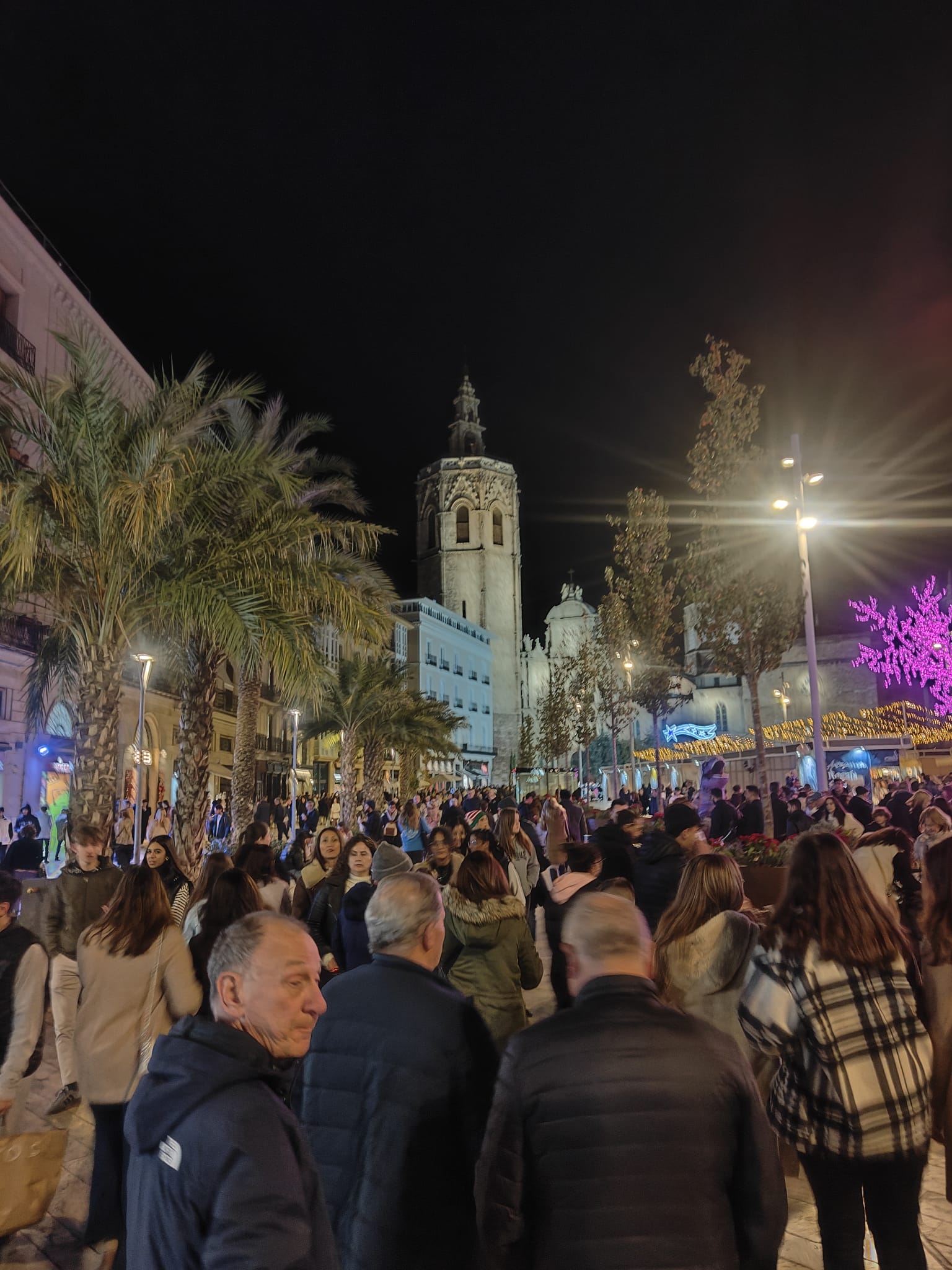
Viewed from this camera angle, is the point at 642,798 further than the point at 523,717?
No

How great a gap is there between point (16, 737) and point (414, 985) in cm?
2169

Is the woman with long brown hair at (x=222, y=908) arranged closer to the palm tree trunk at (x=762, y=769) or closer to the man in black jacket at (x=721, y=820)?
the man in black jacket at (x=721, y=820)

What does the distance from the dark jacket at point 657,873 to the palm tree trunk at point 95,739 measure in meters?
5.89

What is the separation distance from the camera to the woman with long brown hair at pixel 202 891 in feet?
15.9

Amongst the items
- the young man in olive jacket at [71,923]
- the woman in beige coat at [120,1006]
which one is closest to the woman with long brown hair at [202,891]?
the woman in beige coat at [120,1006]

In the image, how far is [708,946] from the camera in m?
4.00

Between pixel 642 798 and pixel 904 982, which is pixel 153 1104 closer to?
pixel 904 982

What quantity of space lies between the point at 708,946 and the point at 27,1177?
278cm

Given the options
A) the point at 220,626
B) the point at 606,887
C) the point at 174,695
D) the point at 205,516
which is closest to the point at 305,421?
the point at 205,516

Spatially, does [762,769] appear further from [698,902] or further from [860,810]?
[698,902]

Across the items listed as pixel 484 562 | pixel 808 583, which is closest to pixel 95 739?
pixel 808 583

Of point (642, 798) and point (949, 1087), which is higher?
point (642, 798)

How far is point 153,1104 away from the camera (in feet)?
5.77

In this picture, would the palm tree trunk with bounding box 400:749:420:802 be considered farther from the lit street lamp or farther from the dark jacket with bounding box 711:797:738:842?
the dark jacket with bounding box 711:797:738:842
